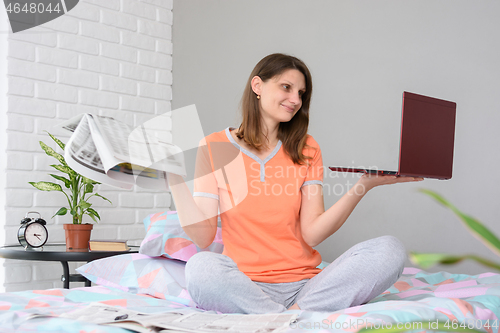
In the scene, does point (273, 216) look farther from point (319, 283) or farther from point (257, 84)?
point (257, 84)

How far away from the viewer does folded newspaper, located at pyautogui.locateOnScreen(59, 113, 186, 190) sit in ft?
2.80

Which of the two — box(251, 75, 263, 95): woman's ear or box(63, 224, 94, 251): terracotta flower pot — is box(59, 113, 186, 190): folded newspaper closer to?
box(251, 75, 263, 95): woman's ear

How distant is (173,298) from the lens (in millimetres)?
1333

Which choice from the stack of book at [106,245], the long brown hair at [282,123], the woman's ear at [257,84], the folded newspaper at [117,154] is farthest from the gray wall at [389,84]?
the folded newspaper at [117,154]

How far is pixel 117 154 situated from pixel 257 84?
2.71ft

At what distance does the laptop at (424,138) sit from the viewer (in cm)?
111

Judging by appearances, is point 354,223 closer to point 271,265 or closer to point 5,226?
point 271,265

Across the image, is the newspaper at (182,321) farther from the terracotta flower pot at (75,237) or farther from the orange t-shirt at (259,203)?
the terracotta flower pot at (75,237)

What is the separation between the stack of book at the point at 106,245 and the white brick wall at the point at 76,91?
0.46 m

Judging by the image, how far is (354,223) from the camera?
1.98m

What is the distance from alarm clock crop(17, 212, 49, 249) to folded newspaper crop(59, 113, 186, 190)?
3.52ft

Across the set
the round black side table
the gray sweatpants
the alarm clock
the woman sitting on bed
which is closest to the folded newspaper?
the woman sitting on bed

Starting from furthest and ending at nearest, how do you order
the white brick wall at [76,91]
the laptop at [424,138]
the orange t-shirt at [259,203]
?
the white brick wall at [76,91]
the orange t-shirt at [259,203]
the laptop at [424,138]

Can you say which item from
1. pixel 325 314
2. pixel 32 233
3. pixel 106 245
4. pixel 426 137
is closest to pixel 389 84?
pixel 426 137
